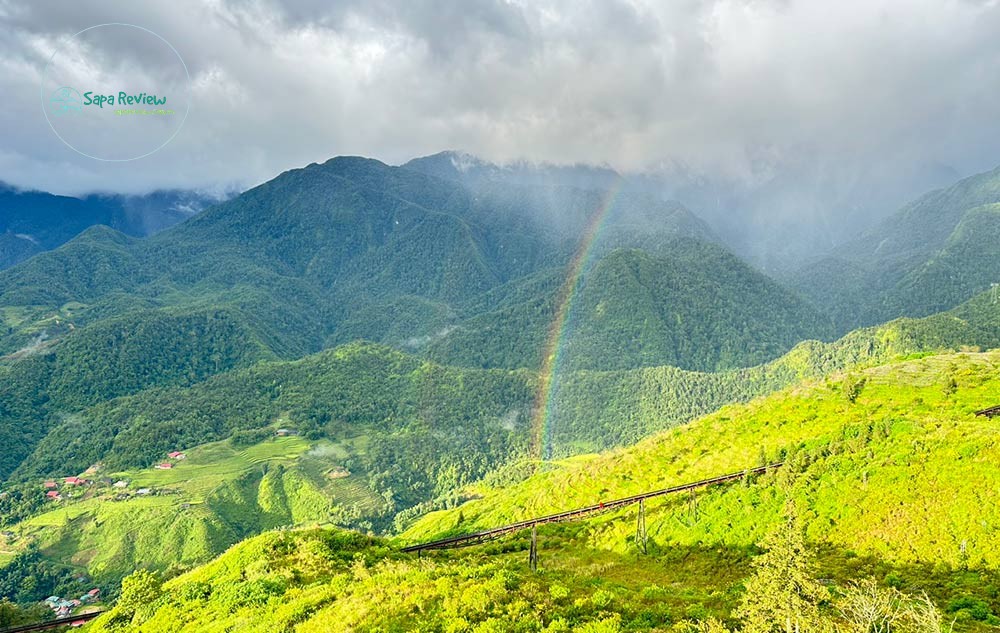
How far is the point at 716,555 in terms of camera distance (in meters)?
37.9

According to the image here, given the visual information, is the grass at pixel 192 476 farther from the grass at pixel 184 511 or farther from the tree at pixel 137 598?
the tree at pixel 137 598

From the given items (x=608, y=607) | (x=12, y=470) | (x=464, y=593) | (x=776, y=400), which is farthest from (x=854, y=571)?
(x=12, y=470)

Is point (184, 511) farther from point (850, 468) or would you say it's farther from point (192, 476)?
point (850, 468)

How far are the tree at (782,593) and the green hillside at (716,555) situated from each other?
187 millimetres

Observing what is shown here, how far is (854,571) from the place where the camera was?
3077 cm

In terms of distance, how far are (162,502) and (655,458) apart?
167809mm

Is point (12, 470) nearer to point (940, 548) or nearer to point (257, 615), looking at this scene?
point (257, 615)

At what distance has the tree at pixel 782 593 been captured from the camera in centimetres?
1608

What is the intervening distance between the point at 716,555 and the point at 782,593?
2442 centimetres

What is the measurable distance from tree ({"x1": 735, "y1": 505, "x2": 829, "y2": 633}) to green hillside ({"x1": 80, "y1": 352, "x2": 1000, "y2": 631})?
0.19m

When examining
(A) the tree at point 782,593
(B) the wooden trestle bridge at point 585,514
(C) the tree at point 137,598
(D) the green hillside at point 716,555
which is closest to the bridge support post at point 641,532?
(B) the wooden trestle bridge at point 585,514

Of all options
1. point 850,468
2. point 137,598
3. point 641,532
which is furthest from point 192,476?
point 850,468

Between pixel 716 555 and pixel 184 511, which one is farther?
pixel 184 511

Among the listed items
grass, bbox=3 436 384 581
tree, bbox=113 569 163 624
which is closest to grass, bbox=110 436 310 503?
grass, bbox=3 436 384 581
